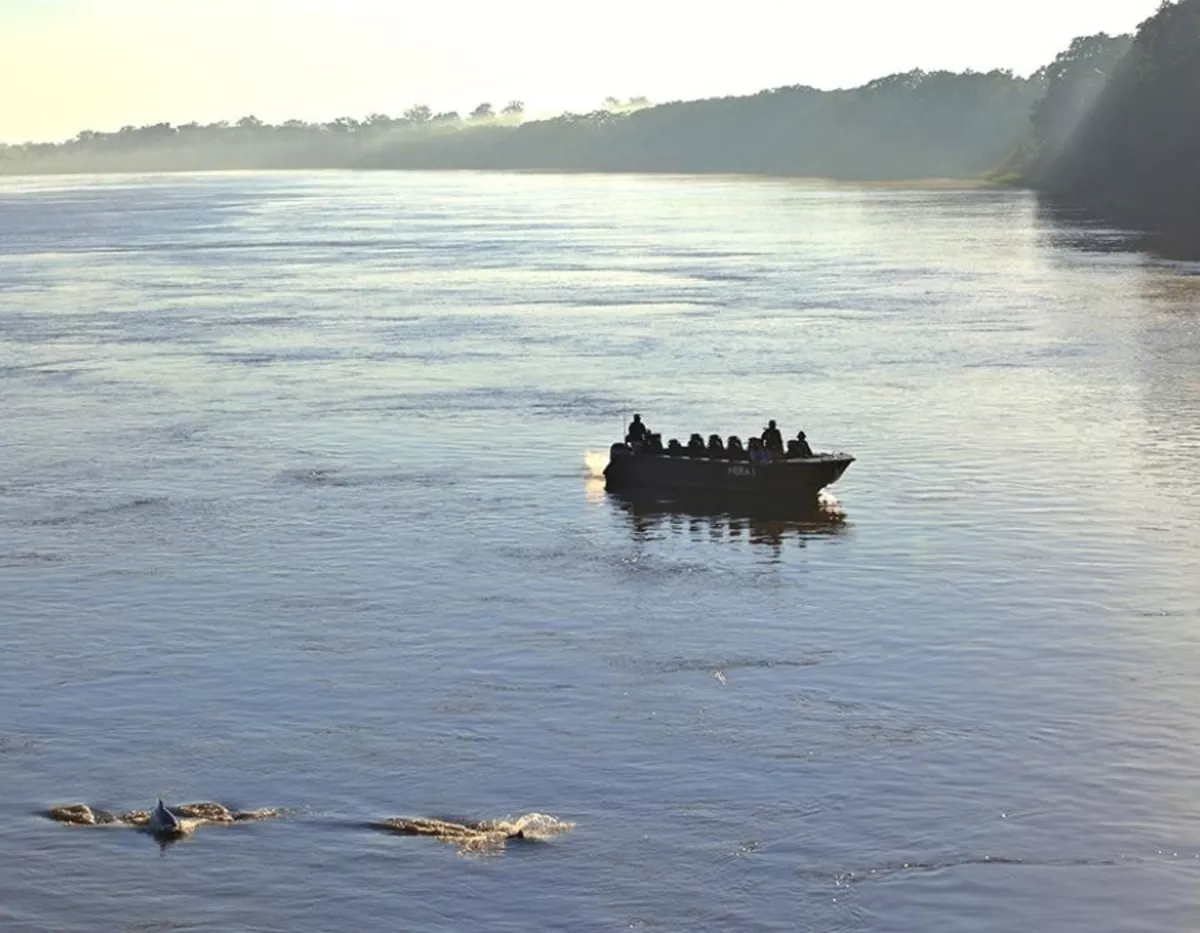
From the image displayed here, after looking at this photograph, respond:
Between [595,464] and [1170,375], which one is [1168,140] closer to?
[1170,375]

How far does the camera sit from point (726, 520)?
5978 cm

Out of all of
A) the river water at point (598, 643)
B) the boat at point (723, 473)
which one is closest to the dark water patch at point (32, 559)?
the river water at point (598, 643)

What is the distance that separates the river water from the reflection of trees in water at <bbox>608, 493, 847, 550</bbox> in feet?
0.75

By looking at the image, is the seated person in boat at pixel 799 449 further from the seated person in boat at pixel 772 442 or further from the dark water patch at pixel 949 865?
the dark water patch at pixel 949 865

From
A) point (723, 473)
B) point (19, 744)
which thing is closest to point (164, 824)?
point (19, 744)

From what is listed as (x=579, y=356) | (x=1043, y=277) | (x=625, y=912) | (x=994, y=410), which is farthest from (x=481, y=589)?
(x=1043, y=277)

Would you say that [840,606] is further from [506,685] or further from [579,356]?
[579,356]

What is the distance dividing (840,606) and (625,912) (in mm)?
18408

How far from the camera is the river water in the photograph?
33.1 meters

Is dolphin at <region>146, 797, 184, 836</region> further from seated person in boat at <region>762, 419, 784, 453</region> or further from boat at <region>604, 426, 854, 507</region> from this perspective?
seated person in boat at <region>762, 419, 784, 453</region>

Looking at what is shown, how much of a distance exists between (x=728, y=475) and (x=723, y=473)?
0.71 feet

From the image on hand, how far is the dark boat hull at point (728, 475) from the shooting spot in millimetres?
59750

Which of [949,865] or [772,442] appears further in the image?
[772,442]

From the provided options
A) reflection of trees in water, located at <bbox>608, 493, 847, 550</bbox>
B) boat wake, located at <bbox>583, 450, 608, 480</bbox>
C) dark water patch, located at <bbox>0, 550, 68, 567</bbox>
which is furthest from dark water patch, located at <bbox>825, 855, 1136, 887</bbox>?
boat wake, located at <bbox>583, 450, 608, 480</bbox>
